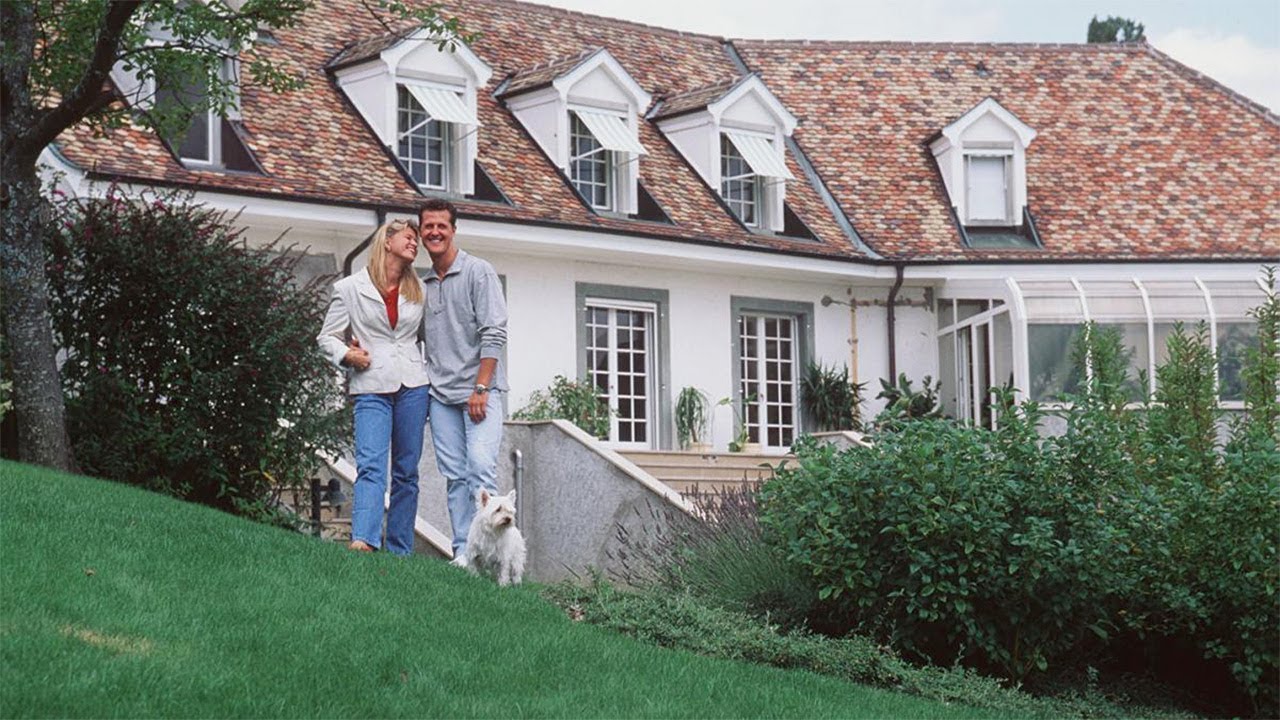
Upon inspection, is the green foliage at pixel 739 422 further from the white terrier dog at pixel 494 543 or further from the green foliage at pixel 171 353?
the white terrier dog at pixel 494 543

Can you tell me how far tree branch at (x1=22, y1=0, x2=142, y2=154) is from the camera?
12766 mm

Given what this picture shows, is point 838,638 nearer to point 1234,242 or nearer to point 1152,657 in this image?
point 1152,657

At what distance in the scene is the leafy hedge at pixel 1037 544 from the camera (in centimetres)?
1073

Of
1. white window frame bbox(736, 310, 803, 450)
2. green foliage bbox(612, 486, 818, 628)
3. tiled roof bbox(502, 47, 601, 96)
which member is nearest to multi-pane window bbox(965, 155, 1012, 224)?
white window frame bbox(736, 310, 803, 450)

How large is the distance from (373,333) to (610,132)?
12640 mm

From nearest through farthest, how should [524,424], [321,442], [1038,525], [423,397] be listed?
[1038,525]
[423,397]
[321,442]
[524,424]

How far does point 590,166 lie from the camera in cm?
2397

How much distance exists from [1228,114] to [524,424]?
14.7 meters

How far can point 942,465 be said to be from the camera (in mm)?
11000

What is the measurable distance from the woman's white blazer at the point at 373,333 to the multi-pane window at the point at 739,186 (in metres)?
14.2

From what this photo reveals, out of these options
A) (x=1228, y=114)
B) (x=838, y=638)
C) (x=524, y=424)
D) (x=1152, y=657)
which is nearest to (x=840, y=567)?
(x=838, y=638)

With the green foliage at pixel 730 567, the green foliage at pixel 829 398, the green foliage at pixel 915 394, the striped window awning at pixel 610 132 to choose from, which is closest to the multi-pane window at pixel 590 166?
the striped window awning at pixel 610 132

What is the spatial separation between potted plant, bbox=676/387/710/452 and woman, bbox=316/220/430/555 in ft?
39.8

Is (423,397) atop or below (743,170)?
below
